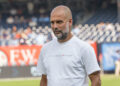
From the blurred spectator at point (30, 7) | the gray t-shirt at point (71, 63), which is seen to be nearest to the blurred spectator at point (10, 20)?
the blurred spectator at point (30, 7)

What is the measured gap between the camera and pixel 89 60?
120 inches

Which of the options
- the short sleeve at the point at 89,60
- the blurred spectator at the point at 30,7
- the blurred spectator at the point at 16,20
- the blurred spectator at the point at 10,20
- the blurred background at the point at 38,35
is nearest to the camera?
the short sleeve at the point at 89,60

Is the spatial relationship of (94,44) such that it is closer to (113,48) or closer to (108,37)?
(113,48)

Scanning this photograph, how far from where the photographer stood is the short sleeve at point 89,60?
3041 millimetres

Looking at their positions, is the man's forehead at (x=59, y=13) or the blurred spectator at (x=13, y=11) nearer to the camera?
the man's forehead at (x=59, y=13)

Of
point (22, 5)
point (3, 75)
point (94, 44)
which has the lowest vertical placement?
point (3, 75)

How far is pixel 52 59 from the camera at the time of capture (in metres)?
3.17

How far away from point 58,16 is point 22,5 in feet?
107

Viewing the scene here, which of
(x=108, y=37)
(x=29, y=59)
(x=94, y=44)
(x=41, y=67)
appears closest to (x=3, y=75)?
(x=29, y=59)

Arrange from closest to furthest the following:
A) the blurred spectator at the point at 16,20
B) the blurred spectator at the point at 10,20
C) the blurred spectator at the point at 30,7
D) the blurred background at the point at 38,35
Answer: the blurred background at the point at 38,35
the blurred spectator at the point at 16,20
the blurred spectator at the point at 10,20
the blurred spectator at the point at 30,7

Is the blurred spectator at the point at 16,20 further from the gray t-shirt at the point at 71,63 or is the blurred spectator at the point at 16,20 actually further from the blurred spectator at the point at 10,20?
the gray t-shirt at the point at 71,63

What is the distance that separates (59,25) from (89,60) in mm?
440

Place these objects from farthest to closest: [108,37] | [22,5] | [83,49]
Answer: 1. [22,5]
2. [108,37]
3. [83,49]

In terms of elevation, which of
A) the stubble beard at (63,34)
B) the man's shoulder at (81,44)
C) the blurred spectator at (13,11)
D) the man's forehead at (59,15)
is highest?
the blurred spectator at (13,11)
